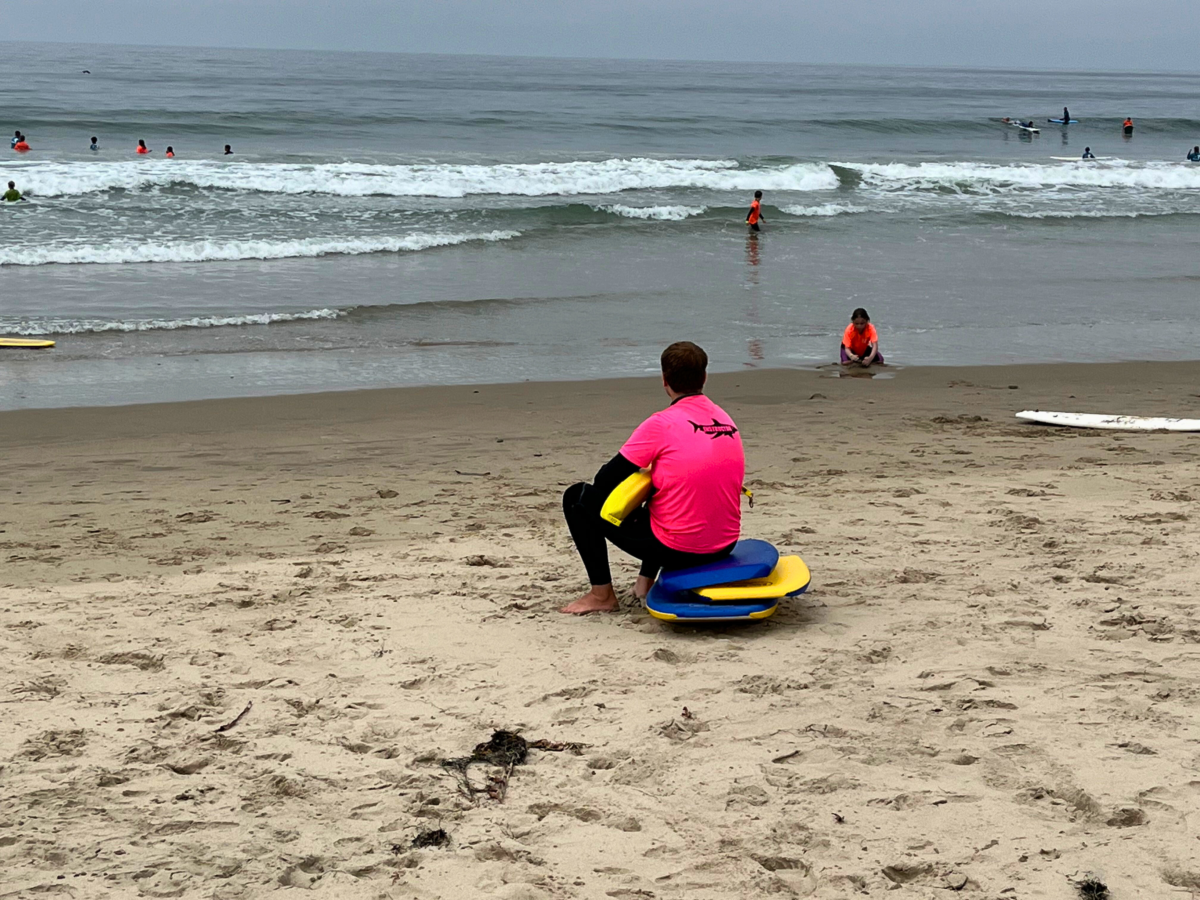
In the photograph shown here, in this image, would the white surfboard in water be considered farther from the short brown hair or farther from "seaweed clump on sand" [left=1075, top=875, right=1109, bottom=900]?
"seaweed clump on sand" [left=1075, top=875, right=1109, bottom=900]

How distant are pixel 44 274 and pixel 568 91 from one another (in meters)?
53.1

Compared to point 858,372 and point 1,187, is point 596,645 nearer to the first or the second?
point 858,372

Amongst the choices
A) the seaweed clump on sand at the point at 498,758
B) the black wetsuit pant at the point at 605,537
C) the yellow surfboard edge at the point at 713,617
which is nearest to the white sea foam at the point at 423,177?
the black wetsuit pant at the point at 605,537

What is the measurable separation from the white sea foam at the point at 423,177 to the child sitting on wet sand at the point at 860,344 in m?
16.7

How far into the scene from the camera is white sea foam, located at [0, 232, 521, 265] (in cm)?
1680

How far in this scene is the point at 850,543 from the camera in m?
5.69

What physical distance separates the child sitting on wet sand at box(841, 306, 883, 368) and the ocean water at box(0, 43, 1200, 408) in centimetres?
34

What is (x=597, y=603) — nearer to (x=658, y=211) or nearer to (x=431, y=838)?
(x=431, y=838)

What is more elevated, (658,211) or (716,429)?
(658,211)

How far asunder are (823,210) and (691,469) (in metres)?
21.3

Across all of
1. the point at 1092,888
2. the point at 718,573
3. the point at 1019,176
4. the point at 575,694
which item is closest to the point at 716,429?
the point at 718,573

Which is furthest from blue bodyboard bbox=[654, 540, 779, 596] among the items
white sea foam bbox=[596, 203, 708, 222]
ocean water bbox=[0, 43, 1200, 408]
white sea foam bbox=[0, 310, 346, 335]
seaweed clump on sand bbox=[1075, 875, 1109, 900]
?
white sea foam bbox=[596, 203, 708, 222]

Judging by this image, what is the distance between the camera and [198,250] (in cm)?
1742

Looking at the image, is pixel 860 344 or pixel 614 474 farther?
pixel 860 344
